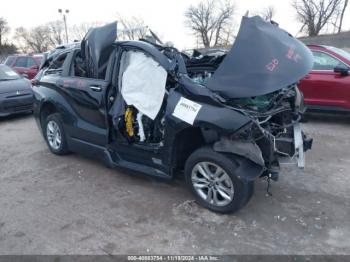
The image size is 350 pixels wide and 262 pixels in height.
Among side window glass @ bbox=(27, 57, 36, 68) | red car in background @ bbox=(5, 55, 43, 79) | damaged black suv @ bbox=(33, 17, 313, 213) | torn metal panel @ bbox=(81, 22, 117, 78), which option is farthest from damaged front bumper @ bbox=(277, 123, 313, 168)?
side window glass @ bbox=(27, 57, 36, 68)

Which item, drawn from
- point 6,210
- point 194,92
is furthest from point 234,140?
point 6,210

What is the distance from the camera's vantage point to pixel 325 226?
11.5ft

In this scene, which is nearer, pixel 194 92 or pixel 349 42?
pixel 194 92

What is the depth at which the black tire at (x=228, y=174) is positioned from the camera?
350cm

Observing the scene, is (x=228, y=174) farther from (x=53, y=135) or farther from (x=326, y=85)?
(x=326, y=85)

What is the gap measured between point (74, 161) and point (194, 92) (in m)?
2.75

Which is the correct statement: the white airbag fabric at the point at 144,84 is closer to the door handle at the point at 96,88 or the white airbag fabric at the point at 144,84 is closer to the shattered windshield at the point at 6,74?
the door handle at the point at 96,88

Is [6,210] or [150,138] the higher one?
[150,138]

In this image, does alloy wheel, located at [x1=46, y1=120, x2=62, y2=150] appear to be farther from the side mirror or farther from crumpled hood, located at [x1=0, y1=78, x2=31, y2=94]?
the side mirror

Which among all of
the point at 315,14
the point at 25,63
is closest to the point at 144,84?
the point at 25,63

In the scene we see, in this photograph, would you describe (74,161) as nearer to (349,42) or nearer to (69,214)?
(69,214)

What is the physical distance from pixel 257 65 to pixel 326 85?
4233mm

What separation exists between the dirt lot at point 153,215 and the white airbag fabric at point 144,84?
1115 mm

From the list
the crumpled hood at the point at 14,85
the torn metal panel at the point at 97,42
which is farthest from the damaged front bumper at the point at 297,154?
the crumpled hood at the point at 14,85
